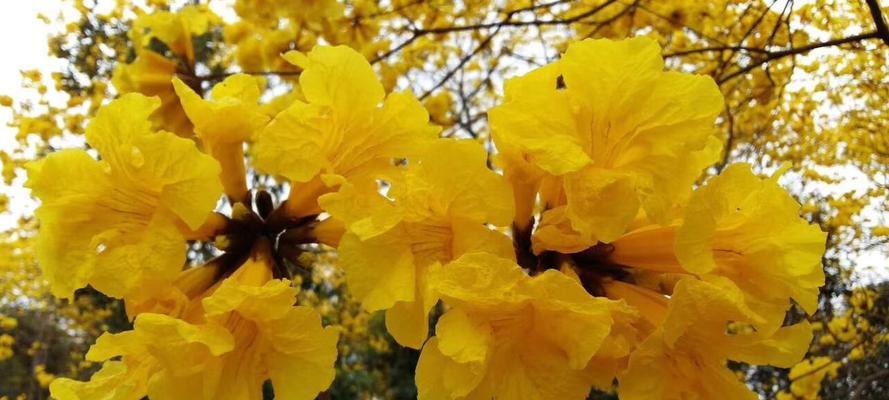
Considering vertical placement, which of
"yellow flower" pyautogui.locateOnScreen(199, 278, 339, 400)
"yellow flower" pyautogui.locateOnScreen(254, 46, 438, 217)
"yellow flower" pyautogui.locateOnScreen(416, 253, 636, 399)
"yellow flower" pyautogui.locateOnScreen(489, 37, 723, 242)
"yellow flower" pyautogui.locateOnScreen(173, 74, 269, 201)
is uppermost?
"yellow flower" pyautogui.locateOnScreen(173, 74, 269, 201)

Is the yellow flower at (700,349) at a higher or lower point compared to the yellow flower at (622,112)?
lower

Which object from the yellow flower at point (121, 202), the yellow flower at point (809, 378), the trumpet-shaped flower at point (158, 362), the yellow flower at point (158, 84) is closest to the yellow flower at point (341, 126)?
the yellow flower at point (121, 202)

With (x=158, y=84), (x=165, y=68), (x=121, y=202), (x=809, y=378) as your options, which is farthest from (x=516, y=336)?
(x=809, y=378)

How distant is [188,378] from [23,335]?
1262cm

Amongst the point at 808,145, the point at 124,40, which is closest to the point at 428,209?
the point at 808,145

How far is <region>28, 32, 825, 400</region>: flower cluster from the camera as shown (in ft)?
2.77

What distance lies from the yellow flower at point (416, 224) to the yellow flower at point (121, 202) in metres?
0.20

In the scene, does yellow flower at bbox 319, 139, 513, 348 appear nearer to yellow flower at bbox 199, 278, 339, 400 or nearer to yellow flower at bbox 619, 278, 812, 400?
yellow flower at bbox 199, 278, 339, 400

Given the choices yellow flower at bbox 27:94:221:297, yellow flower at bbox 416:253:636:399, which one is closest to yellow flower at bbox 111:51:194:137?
yellow flower at bbox 27:94:221:297

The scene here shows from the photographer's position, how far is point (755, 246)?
0.94 meters

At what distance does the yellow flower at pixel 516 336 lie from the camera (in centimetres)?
80

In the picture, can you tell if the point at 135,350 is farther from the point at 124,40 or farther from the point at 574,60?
the point at 124,40

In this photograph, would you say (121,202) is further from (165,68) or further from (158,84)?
(165,68)

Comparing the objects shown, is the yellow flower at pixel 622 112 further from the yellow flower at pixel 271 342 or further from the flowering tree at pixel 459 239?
the yellow flower at pixel 271 342
